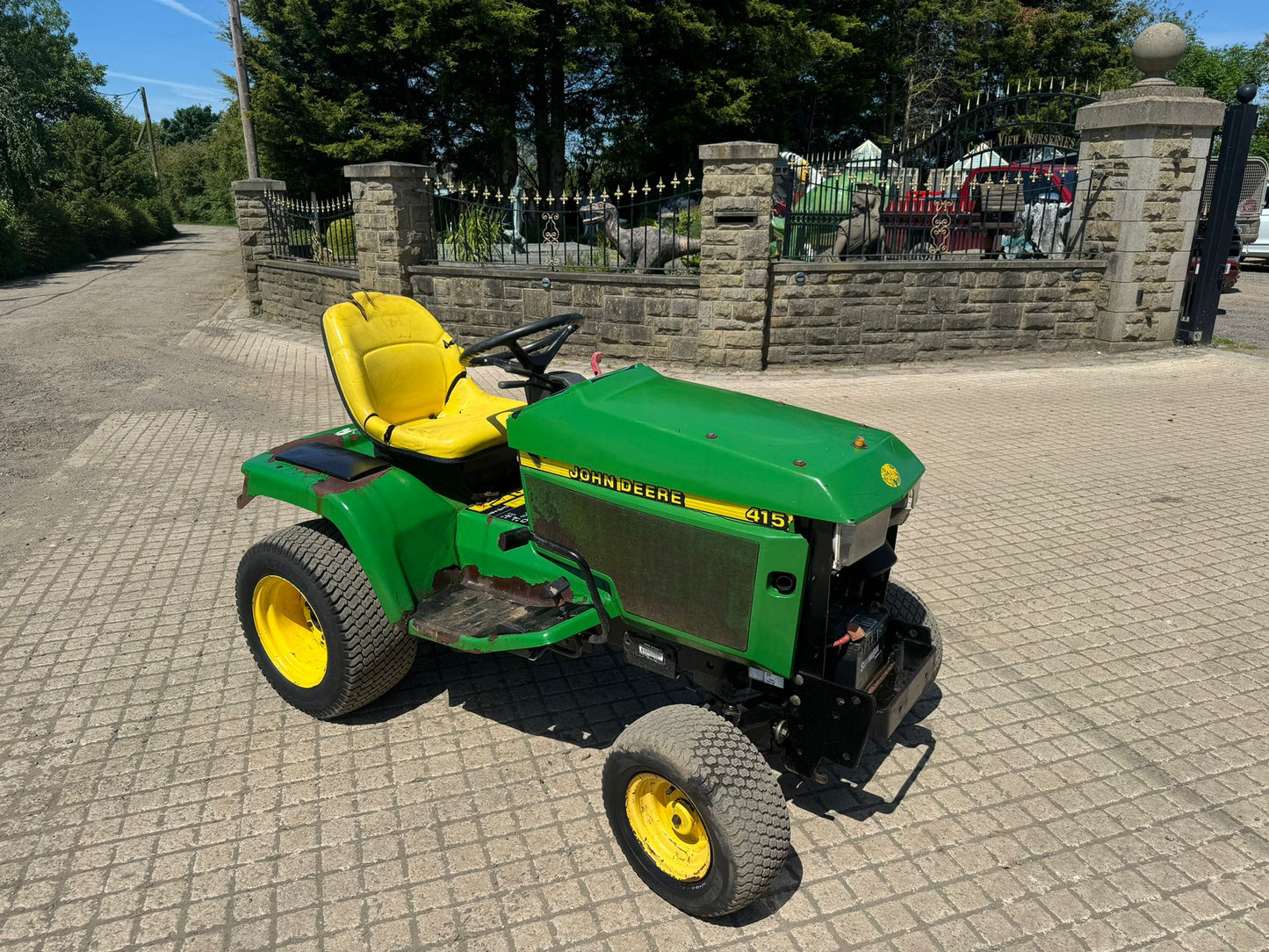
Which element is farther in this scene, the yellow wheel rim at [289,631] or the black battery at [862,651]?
the yellow wheel rim at [289,631]

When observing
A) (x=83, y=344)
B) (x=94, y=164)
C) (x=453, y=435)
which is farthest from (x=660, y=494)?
(x=94, y=164)

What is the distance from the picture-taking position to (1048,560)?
4992 millimetres

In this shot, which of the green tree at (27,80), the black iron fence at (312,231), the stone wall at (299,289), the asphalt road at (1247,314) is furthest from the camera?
the green tree at (27,80)

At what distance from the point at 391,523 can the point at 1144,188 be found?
31.5ft

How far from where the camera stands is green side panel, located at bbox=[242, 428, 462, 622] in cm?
322

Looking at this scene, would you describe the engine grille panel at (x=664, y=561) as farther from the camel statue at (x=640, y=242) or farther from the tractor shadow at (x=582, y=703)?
the camel statue at (x=640, y=242)

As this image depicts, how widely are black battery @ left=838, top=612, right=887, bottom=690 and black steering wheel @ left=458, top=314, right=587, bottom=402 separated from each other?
1353 millimetres

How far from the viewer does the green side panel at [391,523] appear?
3217mm

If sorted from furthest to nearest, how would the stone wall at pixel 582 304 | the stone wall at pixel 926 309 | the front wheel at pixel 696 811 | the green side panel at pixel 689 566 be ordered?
the stone wall at pixel 582 304
the stone wall at pixel 926 309
the green side panel at pixel 689 566
the front wheel at pixel 696 811

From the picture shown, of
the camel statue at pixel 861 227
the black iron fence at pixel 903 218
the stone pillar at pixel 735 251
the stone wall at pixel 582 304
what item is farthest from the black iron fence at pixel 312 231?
the camel statue at pixel 861 227

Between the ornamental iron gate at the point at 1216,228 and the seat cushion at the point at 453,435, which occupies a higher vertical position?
the ornamental iron gate at the point at 1216,228

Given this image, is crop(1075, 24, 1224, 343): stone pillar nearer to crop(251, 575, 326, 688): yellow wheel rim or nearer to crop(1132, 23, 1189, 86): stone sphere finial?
crop(1132, 23, 1189, 86): stone sphere finial

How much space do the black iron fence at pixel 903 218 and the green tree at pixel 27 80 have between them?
59.0ft

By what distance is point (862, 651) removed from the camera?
8.93ft
